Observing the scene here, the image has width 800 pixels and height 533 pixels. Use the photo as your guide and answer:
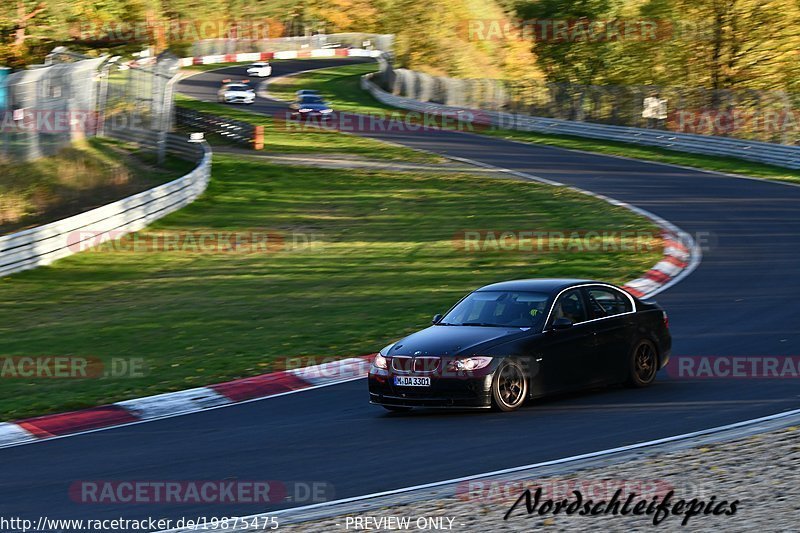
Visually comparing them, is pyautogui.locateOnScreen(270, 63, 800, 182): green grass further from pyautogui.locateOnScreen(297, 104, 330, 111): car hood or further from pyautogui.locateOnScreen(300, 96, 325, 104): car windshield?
pyautogui.locateOnScreen(297, 104, 330, 111): car hood

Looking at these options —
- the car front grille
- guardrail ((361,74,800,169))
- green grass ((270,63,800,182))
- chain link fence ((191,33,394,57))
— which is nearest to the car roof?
the car front grille

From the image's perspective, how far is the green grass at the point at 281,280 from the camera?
594 inches

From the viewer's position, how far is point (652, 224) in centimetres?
2553

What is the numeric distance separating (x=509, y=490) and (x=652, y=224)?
723 inches

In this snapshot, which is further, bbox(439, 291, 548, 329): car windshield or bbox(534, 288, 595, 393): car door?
bbox(439, 291, 548, 329): car windshield

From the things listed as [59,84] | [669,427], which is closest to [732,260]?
[669,427]

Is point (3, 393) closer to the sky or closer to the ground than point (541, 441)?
closer to the ground

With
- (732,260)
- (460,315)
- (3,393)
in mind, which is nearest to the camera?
(460,315)

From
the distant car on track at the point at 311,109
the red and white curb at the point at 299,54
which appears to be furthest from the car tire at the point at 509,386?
the red and white curb at the point at 299,54

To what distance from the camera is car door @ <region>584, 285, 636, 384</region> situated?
39.0ft

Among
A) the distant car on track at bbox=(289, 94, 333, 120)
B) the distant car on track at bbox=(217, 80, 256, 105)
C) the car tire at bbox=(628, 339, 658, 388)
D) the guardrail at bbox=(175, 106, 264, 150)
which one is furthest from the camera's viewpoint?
the distant car on track at bbox=(217, 80, 256, 105)

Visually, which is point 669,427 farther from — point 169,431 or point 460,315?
point 169,431

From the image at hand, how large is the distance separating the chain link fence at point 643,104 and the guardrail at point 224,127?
1492 centimetres

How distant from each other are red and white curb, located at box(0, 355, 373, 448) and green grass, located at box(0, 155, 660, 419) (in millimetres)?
382
